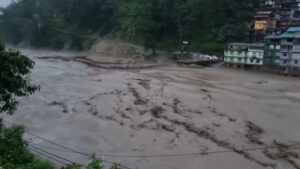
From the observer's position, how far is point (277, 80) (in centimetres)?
3155

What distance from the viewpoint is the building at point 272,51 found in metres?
35.5

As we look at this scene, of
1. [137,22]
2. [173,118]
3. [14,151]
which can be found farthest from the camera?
[137,22]

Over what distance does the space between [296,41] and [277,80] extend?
5.07 m

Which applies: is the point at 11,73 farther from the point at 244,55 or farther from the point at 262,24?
the point at 262,24

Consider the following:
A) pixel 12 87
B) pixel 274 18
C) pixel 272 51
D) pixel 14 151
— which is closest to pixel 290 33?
pixel 272 51

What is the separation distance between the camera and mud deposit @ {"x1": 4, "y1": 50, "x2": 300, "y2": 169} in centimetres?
1445

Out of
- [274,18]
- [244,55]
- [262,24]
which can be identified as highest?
[274,18]

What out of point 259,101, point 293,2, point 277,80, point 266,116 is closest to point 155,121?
point 266,116

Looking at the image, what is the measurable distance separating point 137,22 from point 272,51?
2053 centimetres

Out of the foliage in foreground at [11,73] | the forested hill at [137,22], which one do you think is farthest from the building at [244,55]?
the foliage in foreground at [11,73]

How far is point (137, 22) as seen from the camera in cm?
4956

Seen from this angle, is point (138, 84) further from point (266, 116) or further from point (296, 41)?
point (296, 41)

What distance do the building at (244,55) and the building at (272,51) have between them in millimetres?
560

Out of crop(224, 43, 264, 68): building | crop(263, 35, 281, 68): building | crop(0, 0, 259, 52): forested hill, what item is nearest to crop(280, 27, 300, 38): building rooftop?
crop(263, 35, 281, 68): building
